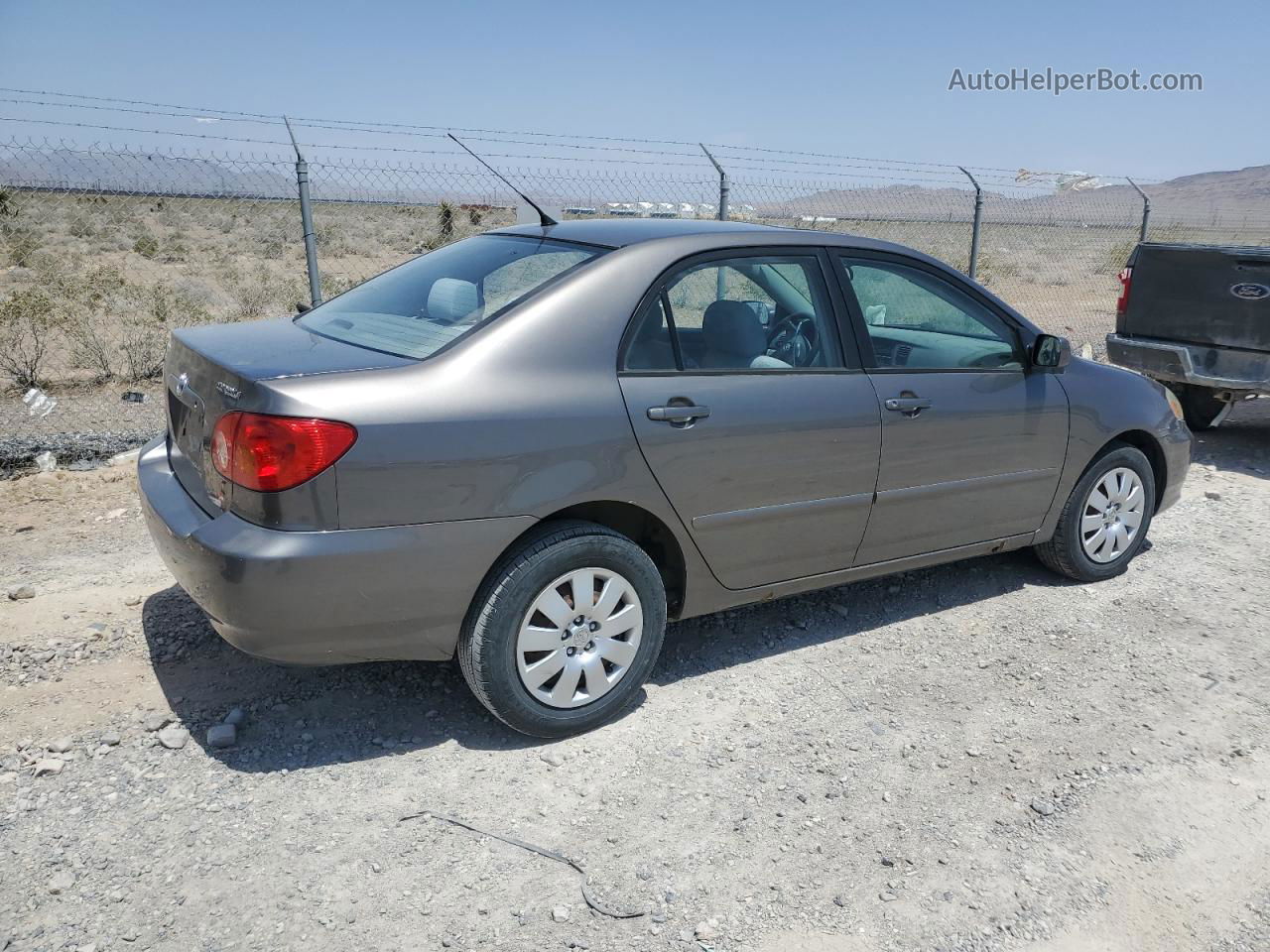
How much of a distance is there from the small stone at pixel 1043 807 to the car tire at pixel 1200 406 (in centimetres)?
619

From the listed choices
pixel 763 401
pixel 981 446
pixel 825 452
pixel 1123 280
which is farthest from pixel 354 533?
pixel 1123 280

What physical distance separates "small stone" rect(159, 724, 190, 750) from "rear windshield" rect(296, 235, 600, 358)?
1426 mm

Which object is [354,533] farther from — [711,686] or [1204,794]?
[1204,794]

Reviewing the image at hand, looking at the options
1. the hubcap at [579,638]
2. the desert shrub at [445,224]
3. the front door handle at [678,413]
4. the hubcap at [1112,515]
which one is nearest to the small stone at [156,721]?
the hubcap at [579,638]

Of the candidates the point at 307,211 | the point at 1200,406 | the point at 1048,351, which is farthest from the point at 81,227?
the point at 1048,351

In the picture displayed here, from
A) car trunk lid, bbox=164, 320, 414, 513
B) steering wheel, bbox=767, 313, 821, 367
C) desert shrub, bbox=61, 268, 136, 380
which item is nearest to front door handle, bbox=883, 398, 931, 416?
steering wheel, bbox=767, 313, 821, 367

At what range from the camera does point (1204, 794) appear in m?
3.37

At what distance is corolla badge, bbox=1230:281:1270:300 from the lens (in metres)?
7.41

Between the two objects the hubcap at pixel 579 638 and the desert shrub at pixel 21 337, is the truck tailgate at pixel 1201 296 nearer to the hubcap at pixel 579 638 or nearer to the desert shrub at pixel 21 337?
the hubcap at pixel 579 638

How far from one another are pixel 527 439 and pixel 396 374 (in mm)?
440

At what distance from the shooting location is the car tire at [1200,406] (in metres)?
8.44

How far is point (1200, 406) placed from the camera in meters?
8.59

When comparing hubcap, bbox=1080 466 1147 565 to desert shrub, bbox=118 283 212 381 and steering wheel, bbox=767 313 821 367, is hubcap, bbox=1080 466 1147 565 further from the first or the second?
desert shrub, bbox=118 283 212 381

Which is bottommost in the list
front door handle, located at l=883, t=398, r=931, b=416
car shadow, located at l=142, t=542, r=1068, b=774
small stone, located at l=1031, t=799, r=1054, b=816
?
small stone, located at l=1031, t=799, r=1054, b=816
